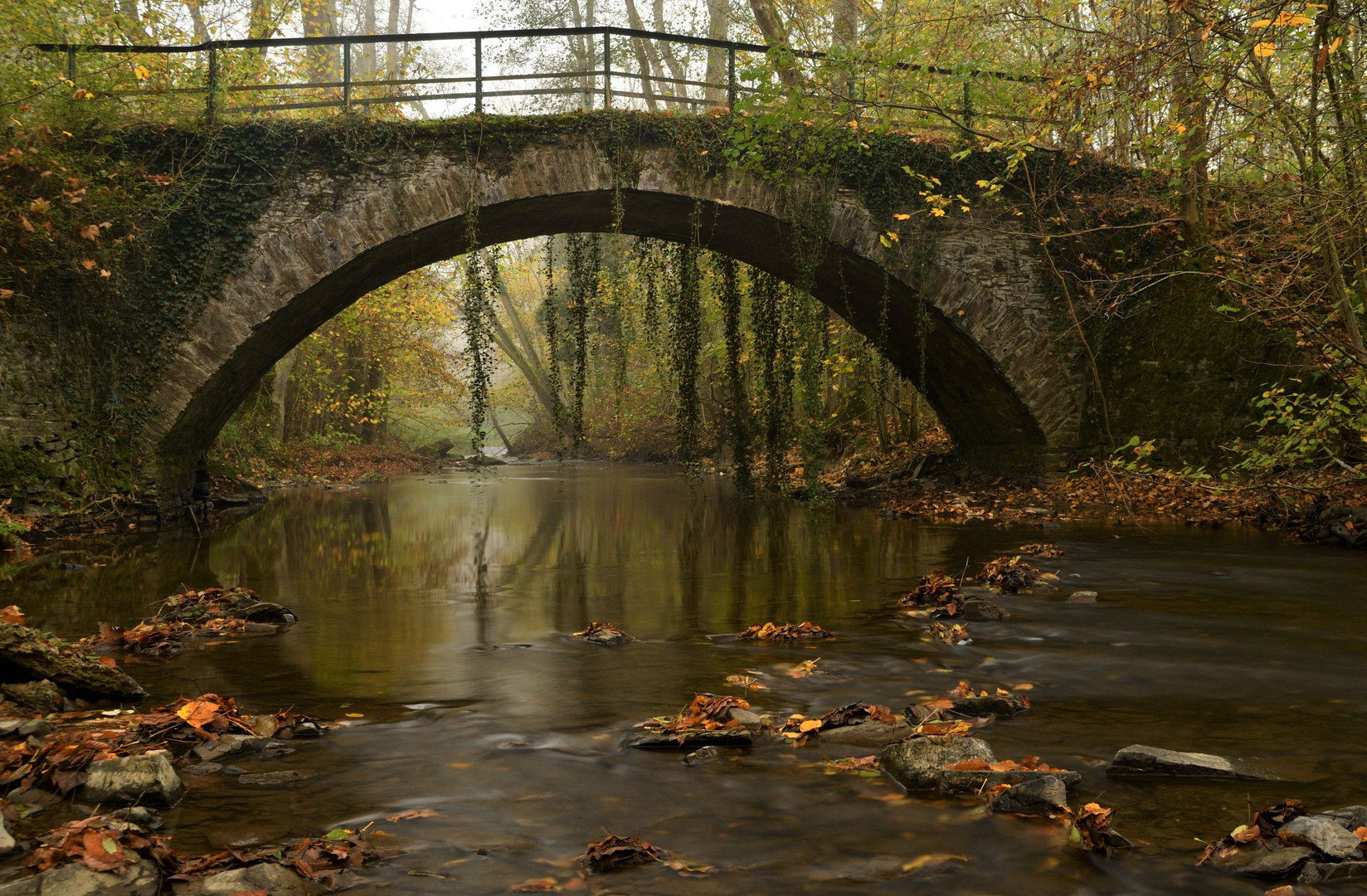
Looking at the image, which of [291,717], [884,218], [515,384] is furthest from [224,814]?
[515,384]

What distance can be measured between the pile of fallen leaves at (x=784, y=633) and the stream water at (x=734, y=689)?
164 millimetres

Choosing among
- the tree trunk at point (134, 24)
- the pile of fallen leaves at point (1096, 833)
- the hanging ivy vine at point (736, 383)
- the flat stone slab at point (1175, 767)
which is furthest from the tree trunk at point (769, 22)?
A: the pile of fallen leaves at point (1096, 833)

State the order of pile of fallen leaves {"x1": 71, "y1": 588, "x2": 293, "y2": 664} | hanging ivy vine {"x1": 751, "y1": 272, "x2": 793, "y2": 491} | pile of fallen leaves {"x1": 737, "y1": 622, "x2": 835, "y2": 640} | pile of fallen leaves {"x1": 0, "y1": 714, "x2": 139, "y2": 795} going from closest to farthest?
1. pile of fallen leaves {"x1": 0, "y1": 714, "x2": 139, "y2": 795}
2. pile of fallen leaves {"x1": 71, "y1": 588, "x2": 293, "y2": 664}
3. pile of fallen leaves {"x1": 737, "y1": 622, "x2": 835, "y2": 640}
4. hanging ivy vine {"x1": 751, "y1": 272, "x2": 793, "y2": 491}

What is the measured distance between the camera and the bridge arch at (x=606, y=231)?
1063 cm

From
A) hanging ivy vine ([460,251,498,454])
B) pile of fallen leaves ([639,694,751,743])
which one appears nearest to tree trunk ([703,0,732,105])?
hanging ivy vine ([460,251,498,454])

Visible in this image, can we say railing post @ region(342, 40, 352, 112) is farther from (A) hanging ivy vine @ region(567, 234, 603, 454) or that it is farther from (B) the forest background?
(A) hanging ivy vine @ region(567, 234, 603, 454)

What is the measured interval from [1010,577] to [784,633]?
90.5 inches

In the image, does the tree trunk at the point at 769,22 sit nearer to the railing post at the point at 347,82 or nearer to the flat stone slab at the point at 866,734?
the railing post at the point at 347,82

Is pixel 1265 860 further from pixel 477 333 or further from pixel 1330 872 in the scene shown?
pixel 477 333

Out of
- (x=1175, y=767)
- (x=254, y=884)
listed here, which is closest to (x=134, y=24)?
(x=254, y=884)

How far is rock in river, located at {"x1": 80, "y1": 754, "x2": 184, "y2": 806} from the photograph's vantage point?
288 cm

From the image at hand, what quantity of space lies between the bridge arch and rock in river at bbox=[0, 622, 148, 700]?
715 cm

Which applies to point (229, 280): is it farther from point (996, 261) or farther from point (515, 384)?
point (515, 384)

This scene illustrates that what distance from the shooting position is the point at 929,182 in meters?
11.8
